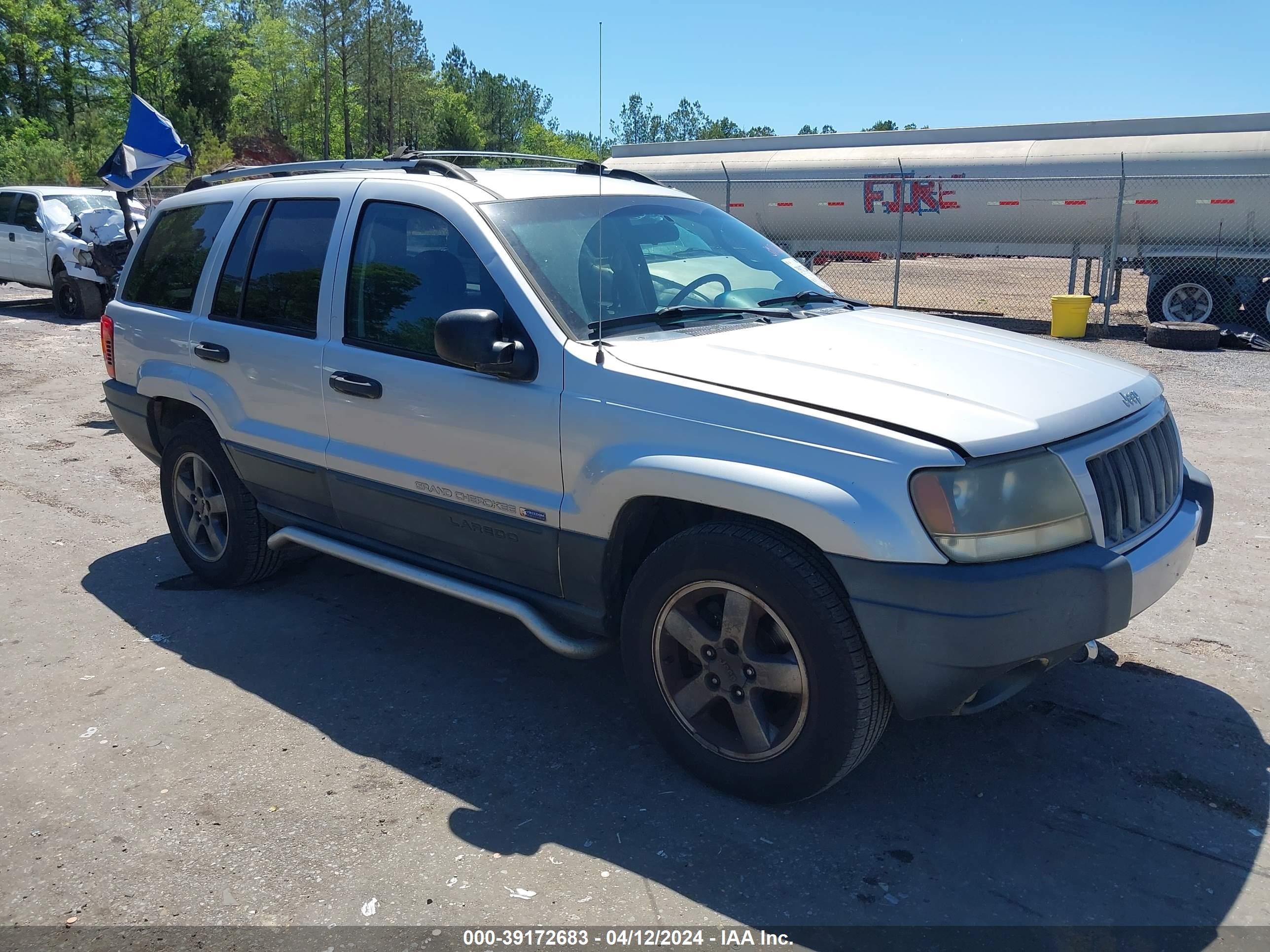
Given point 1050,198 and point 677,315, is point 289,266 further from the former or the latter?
point 1050,198

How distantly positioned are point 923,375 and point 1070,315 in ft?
44.2

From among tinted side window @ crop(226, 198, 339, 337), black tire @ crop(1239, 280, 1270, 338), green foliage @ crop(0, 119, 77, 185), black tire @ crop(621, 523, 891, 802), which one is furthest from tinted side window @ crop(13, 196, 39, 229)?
green foliage @ crop(0, 119, 77, 185)

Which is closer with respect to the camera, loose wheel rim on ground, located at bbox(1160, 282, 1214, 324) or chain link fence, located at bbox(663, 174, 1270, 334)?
chain link fence, located at bbox(663, 174, 1270, 334)

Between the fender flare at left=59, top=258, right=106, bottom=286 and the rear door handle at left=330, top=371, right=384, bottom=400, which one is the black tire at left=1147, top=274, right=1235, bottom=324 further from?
the fender flare at left=59, top=258, right=106, bottom=286

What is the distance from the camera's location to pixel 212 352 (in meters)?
4.95

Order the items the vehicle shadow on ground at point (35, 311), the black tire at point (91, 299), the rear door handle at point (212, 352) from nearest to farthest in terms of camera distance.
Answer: the rear door handle at point (212, 352), the black tire at point (91, 299), the vehicle shadow on ground at point (35, 311)

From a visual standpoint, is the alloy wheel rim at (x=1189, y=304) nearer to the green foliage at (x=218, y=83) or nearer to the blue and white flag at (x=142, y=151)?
the blue and white flag at (x=142, y=151)

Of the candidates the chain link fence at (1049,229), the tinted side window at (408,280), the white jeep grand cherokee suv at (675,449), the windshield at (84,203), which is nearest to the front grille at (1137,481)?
the white jeep grand cherokee suv at (675,449)

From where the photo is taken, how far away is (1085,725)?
3.91 meters

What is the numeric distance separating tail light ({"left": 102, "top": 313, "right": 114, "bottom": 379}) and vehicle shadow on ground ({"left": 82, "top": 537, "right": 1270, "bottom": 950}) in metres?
1.67

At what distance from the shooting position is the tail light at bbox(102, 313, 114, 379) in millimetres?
5648

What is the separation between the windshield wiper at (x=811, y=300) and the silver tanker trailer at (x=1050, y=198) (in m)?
12.6

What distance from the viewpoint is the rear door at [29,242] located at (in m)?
17.3

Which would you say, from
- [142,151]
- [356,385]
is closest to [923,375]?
[356,385]
